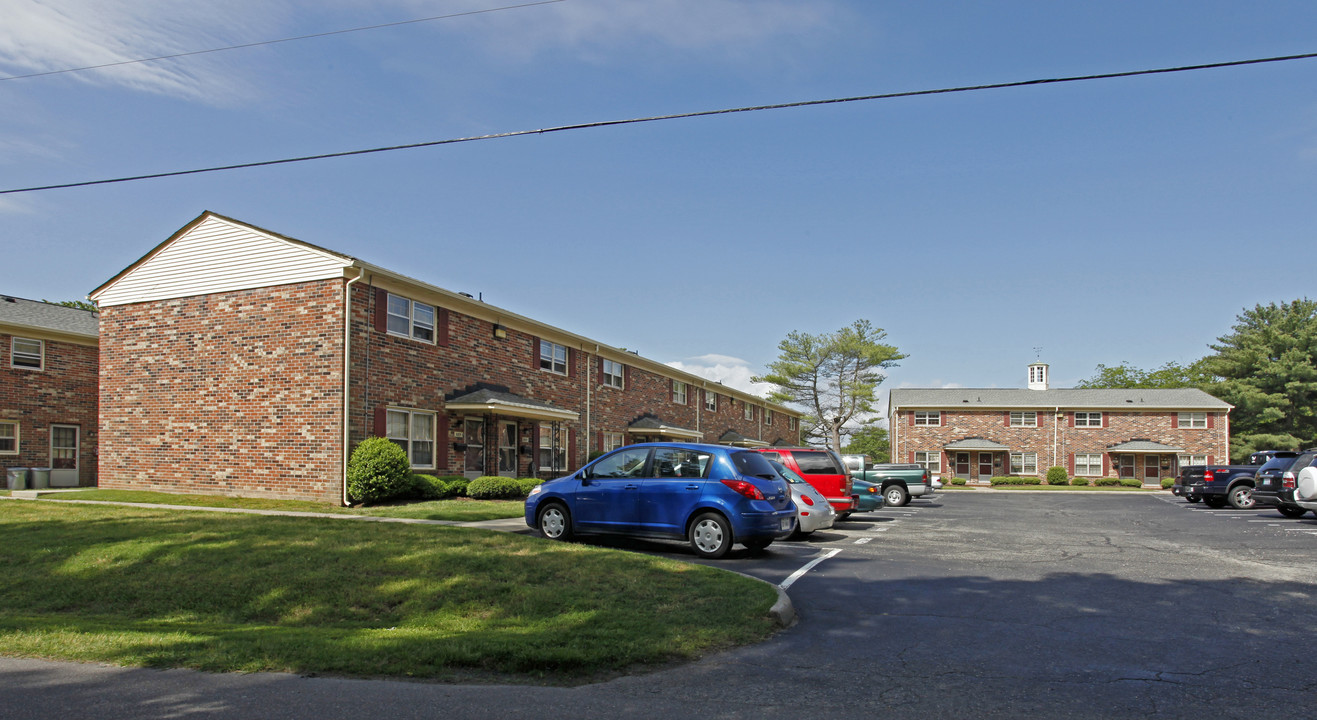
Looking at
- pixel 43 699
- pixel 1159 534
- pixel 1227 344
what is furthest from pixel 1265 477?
pixel 1227 344

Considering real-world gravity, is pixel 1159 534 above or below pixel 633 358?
below

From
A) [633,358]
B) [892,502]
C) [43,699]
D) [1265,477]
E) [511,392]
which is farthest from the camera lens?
[633,358]

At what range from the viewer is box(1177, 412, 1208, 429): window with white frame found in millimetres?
53719

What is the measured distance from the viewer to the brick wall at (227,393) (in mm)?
19047

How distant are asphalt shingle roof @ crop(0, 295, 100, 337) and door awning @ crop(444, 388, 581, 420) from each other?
12190mm

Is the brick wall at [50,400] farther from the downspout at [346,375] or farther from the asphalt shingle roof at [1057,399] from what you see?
the asphalt shingle roof at [1057,399]

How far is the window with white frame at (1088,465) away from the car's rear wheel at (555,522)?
50.2 m

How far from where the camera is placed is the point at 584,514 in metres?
12.1

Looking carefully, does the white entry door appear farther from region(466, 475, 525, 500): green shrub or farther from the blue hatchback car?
the blue hatchback car

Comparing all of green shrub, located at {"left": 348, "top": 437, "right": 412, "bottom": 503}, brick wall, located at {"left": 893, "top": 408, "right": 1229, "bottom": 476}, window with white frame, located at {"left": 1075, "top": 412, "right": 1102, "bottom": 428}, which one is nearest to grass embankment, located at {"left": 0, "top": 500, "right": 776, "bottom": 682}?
green shrub, located at {"left": 348, "top": 437, "right": 412, "bottom": 503}

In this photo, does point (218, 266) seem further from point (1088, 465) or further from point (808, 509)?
point (1088, 465)

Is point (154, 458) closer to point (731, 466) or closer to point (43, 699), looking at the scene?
point (731, 466)

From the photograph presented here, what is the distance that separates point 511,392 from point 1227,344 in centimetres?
6147

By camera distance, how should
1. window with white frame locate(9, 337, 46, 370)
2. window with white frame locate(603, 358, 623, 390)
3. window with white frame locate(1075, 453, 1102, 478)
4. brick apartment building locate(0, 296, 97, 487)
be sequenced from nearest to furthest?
1. brick apartment building locate(0, 296, 97, 487)
2. window with white frame locate(9, 337, 46, 370)
3. window with white frame locate(603, 358, 623, 390)
4. window with white frame locate(1075, 453, 1102, 478)
